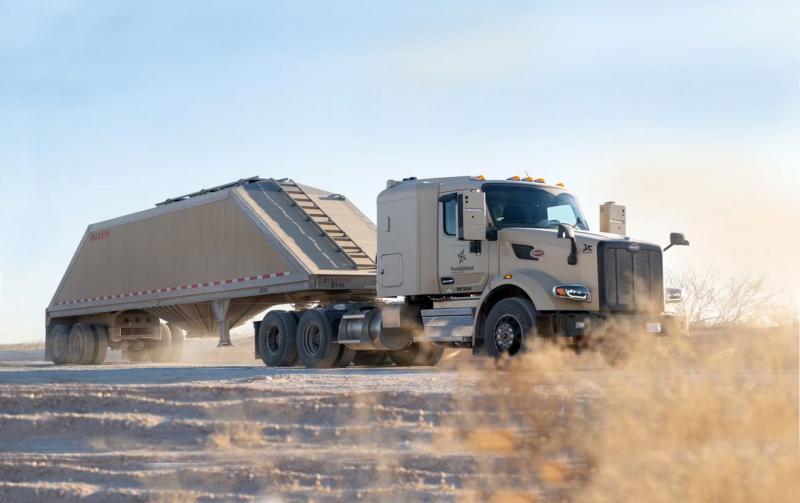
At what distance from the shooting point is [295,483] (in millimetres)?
6766

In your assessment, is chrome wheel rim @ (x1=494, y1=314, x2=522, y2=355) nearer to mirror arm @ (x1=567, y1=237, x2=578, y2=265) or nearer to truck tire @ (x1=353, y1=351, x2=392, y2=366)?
mirror arm @ (x1=567, y1=237, x2=578, y2=265)

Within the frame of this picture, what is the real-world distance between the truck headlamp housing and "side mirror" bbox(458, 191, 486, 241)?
1418mm

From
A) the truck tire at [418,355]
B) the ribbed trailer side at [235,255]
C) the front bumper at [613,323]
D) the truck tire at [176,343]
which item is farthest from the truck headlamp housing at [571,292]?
the truck tire at [176,343]

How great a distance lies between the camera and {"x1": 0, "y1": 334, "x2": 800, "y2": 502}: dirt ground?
679cm

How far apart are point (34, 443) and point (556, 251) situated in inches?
334

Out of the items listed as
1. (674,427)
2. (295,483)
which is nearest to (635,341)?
(674,427)

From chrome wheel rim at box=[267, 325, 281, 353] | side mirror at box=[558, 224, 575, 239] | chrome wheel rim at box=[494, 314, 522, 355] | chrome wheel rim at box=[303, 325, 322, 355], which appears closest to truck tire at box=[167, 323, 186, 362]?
chrome wheel rim at box=[267, 325, 281, 353]

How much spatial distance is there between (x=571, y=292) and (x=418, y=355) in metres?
4.55

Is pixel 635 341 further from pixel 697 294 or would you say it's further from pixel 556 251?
pixel 697 294

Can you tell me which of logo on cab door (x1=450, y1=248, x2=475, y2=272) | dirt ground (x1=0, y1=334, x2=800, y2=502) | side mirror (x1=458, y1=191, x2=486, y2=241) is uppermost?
side mirror (x1=458, y1=191, x2=486, y2=241)

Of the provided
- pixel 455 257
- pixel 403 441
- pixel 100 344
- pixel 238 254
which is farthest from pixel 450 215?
pixel 100 344

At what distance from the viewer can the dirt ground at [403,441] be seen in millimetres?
6793

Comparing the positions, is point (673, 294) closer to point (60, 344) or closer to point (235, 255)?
point (235, 255)

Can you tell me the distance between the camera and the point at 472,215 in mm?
14688
